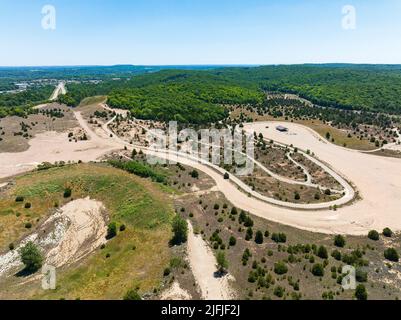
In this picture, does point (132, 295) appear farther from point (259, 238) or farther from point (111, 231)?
point (259, 238)

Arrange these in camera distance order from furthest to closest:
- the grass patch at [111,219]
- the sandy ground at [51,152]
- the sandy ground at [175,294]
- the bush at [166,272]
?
the sandy ground at [51,152] → the bush at [166,272] → the grass patch at [111,219] → the sandy ground at [175,294]

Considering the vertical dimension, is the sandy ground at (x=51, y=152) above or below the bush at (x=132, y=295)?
above

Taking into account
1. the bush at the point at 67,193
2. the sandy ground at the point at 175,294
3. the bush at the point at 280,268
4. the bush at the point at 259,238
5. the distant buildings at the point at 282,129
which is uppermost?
the distant buildings at the point at 282,129

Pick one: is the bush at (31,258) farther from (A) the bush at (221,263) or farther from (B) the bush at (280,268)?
(B) the bush at (280,268)

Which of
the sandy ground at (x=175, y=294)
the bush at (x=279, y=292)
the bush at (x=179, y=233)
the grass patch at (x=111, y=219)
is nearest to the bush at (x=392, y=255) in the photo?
the bush at (x=279, y=292)

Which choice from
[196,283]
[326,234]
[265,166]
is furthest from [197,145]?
[196,283]

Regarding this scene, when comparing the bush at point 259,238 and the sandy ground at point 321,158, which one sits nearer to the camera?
the bush at point 259,238

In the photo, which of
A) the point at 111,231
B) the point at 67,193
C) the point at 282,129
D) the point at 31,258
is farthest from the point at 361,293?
the point at 282,129
